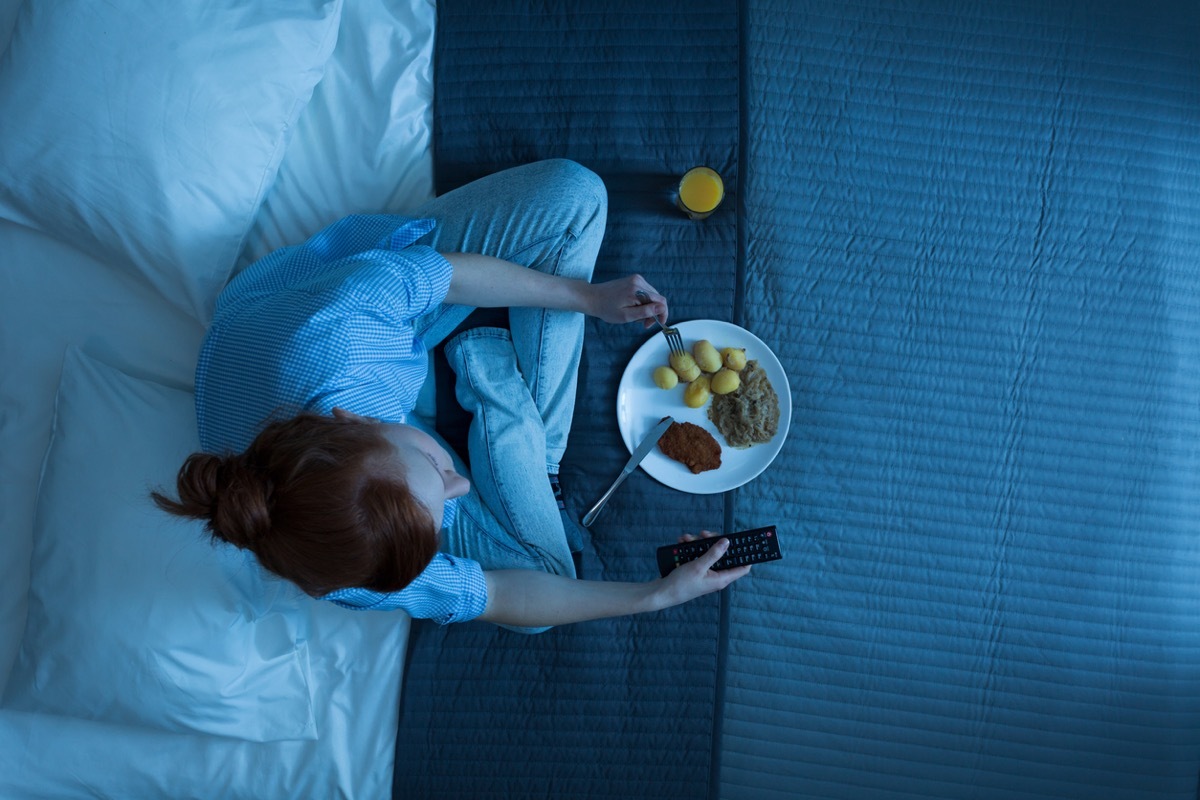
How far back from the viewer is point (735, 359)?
112 cm

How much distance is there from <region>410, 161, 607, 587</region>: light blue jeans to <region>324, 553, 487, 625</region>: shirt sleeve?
0.09 m

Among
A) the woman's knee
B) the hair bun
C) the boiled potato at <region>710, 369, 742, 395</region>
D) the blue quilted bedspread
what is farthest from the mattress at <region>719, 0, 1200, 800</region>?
the hair bun

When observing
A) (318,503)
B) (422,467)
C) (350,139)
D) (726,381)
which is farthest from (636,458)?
(350,139)

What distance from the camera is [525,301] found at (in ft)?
3.45

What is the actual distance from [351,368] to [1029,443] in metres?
1.01

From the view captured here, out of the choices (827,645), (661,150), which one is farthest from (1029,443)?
Answer: (661,150)

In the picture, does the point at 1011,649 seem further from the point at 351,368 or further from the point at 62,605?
the point at 62,605

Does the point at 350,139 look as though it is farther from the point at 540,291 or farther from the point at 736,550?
the point at 736,550

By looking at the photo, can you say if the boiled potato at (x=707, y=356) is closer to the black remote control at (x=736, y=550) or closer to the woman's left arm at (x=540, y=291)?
the woman's left arm at (x=540, y=291)

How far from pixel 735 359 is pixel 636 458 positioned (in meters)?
0.21

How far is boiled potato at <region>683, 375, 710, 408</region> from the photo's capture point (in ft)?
3.69

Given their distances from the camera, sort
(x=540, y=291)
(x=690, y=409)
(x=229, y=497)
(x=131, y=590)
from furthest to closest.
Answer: (x=690, y=409) < (x=540, y=291) < (x=131, y=590) < (x=229, y=497)

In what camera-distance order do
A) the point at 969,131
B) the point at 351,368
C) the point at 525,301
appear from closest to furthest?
the point at 351,368
the point at 525,301
the point at 969,131

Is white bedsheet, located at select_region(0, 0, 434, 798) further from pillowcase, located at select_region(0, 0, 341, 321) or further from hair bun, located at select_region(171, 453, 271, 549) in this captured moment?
hair bun, located at select_region(171, 453, 271, 549)
